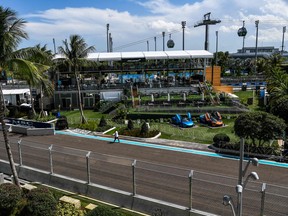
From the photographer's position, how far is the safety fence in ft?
36.1

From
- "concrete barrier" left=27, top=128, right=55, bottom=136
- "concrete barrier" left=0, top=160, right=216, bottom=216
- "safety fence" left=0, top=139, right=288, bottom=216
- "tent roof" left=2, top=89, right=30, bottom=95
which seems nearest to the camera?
"safety fence" left=0, top=139, right=288, bottom=216

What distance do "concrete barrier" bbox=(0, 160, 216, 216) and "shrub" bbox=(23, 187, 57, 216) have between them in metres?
3.23

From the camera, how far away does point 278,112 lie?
81.7ft

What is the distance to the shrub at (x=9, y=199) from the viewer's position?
40.1 ft

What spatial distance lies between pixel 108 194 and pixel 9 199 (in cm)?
456

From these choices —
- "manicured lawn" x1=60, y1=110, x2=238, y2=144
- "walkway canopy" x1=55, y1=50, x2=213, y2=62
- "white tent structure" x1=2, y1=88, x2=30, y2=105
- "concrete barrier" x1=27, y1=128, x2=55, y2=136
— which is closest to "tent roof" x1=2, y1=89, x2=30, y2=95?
"white tent structure" x1=2, y1=88, x2=30, y2=105

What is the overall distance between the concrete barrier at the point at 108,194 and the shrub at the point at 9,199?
3.58 metres

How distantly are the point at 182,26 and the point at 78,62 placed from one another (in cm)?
6361

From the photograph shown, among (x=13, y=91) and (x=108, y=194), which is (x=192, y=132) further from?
(x=13, y=91)

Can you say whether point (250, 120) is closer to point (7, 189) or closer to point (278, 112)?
point (278, 112)

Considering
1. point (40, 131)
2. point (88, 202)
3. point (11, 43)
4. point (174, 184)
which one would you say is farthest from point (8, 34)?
point (40, 131)

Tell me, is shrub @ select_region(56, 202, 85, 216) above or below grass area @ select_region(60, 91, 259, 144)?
above

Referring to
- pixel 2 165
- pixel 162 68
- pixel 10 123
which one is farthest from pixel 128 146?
pixel 162 68

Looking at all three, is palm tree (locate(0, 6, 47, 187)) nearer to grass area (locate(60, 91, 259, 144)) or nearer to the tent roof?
grass area (locate(60, 91, 259, 144))
